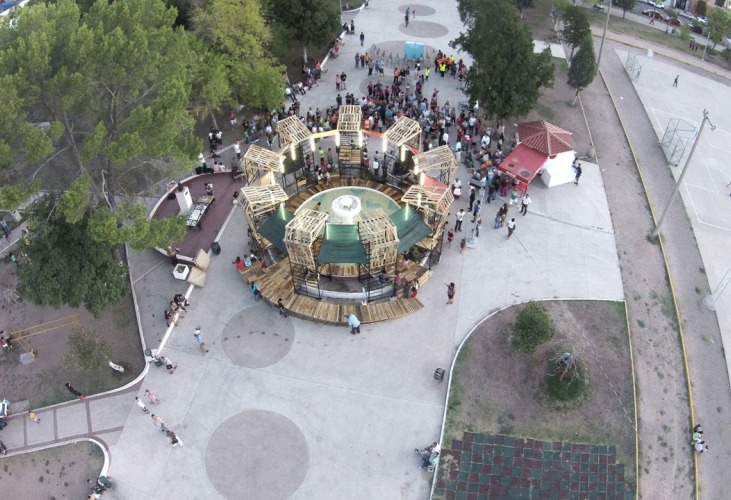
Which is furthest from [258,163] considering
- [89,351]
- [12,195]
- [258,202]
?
[89,351]

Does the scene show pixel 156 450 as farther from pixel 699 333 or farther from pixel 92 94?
pixel 699 333

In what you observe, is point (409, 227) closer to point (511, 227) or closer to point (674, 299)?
point (511, 227)

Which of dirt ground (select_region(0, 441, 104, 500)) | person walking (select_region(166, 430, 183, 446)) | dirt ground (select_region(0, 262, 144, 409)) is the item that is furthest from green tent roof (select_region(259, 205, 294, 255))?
dirt ground (select_region(0, 441, 104, 500))

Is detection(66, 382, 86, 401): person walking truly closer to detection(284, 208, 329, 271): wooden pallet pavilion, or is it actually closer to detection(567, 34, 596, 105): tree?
detection(284, 208, 329, 271): wooden pallet pavilion

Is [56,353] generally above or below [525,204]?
below

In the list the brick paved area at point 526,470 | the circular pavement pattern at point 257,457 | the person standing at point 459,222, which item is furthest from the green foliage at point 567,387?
the circular pavement pattern at point 257,457

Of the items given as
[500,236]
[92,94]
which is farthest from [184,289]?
[500,236]
